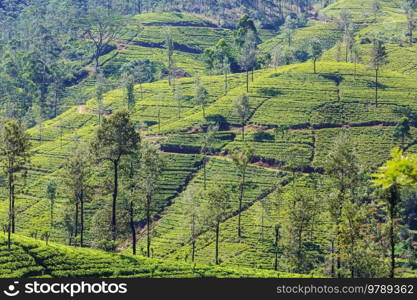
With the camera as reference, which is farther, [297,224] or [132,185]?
[132,185]

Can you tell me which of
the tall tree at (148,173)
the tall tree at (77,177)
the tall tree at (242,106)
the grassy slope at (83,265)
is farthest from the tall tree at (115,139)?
the tall tree at (242,106)

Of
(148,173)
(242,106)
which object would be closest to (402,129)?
(242,106)

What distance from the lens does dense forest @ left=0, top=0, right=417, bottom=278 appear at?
224 feet

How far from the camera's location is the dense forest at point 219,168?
68375 millimetres

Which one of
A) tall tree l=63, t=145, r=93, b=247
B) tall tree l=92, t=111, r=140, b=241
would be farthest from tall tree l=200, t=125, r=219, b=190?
tall tree l=92, t=111, r=140, b=241

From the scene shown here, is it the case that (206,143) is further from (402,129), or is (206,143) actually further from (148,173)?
(148,173)

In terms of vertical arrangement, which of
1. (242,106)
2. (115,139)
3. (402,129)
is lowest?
(115,139)

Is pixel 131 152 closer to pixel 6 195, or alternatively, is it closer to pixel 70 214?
pixel 70 214

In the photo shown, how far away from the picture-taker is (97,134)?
257 ft

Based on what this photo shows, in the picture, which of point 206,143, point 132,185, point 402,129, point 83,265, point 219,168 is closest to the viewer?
point 83,265

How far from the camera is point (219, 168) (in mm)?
116688

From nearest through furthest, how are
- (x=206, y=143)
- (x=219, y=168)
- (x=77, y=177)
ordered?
(x=77, y=177), (x=219, y=168), (x=206, y=143)

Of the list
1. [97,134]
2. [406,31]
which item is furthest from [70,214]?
[406,31]

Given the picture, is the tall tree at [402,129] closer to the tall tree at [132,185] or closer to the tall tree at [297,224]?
the tall tree at [297,224]
